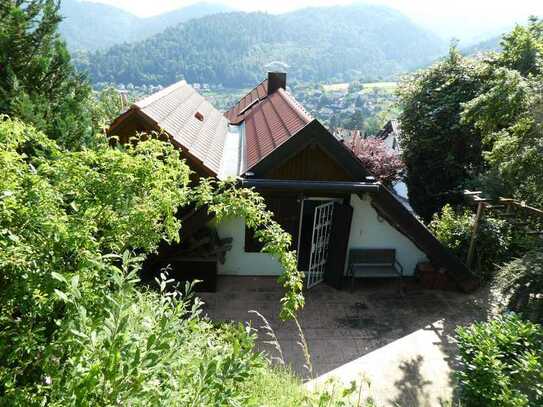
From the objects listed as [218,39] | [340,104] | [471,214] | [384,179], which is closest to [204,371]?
[471,214]

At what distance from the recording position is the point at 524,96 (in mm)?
6777

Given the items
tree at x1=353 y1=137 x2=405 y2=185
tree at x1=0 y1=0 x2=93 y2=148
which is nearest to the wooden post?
tree at x1=353 y1=137 x2=405 y2=185

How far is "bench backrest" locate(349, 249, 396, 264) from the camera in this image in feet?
29.3

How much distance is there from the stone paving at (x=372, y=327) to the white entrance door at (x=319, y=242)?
29 cm

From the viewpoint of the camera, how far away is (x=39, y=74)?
6445 mm

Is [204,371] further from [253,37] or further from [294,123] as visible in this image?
[253,37]

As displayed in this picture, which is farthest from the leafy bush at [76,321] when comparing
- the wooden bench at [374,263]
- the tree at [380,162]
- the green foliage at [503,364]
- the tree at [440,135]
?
the tree at [380,162]

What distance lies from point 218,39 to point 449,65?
6774 inches

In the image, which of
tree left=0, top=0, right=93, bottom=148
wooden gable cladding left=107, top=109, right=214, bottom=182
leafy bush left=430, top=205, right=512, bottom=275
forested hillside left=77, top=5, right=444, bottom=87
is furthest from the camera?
forested hillside left=77, top=5, right=444, bottom=87

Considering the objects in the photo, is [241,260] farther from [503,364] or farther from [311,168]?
[503,364]

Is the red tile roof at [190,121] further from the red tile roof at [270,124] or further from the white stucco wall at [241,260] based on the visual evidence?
the white stucco wall at [241,260]

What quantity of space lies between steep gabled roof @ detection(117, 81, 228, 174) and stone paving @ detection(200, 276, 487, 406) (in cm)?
297

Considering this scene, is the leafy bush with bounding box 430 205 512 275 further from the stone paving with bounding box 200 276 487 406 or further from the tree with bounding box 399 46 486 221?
the tree with bounding box 399 46 486 221

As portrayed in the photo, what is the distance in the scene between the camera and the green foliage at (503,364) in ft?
13.5
